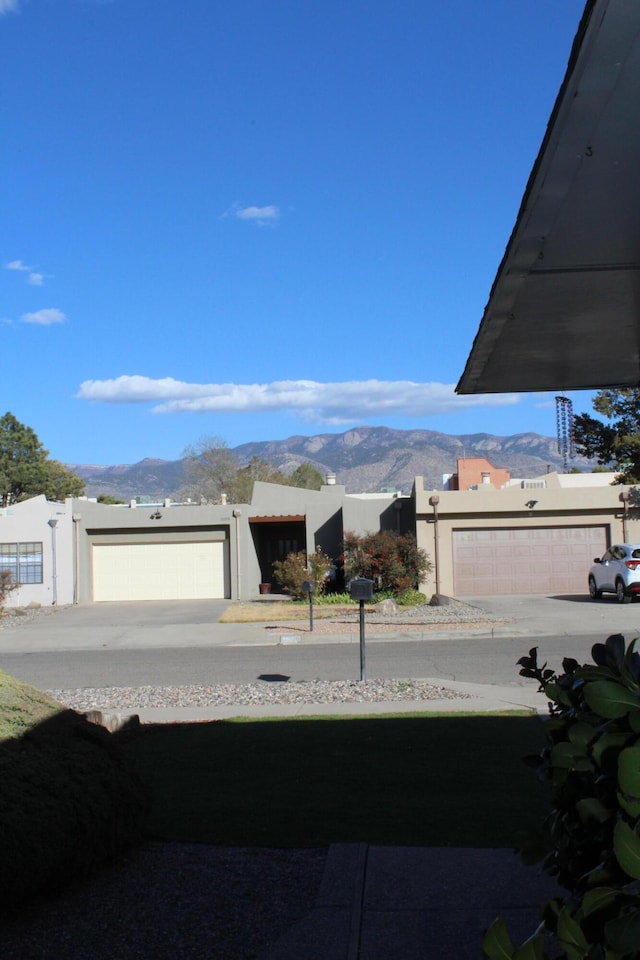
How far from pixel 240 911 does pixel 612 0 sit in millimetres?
4440

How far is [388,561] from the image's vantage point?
29109mm

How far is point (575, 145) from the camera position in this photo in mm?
3326

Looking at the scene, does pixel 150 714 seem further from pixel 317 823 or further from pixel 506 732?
pixel 317 823

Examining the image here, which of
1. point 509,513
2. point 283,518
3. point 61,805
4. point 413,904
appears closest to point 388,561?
point 509,513

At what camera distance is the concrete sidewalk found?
452 centimetres

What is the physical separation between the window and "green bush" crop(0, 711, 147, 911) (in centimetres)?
2858

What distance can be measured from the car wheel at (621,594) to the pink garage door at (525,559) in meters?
4.99

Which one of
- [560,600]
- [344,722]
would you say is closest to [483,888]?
[344,722]

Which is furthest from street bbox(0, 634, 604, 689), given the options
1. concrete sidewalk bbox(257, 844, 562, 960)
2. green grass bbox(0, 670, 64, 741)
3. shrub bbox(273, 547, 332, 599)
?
shrub bbox(273, 547, 332, 599)

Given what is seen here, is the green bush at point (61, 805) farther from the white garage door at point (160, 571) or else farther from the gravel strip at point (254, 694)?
the white garage door at point (160, 571)

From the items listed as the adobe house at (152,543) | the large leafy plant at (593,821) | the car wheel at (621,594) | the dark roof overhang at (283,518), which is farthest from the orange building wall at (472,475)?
the large leafy plant at (593,821)

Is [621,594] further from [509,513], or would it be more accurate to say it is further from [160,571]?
[160,571]

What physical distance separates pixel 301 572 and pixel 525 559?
24.0ft

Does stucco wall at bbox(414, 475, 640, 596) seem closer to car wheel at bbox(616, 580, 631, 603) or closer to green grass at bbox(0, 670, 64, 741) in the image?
car wheel at bbox(616, 580, 631, 603)
